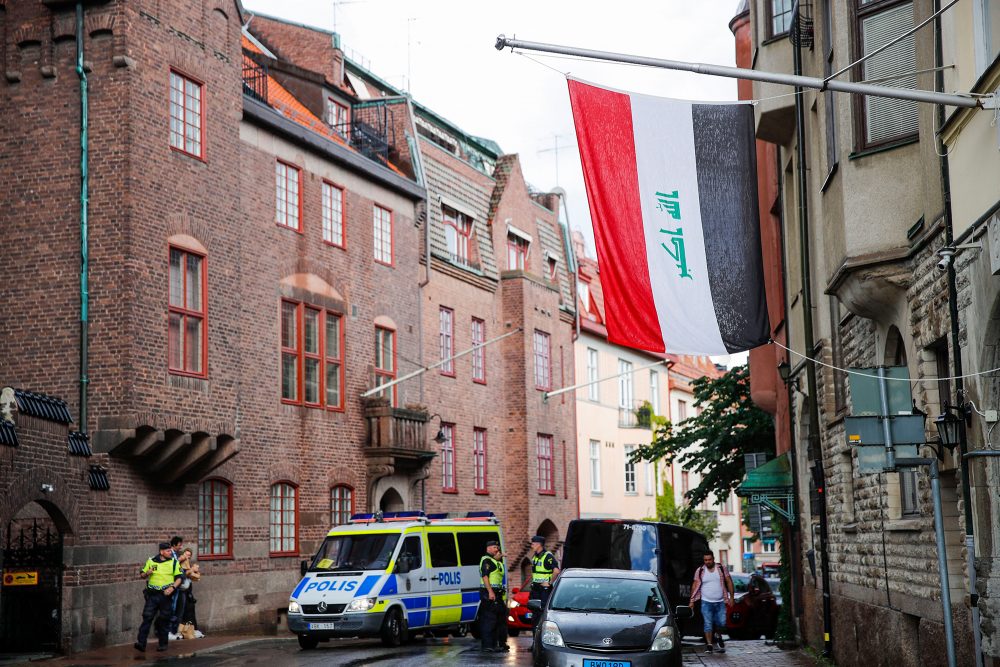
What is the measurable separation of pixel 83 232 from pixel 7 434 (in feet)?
18.6

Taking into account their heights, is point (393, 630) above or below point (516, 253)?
below

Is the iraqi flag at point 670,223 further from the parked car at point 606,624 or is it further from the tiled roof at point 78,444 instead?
the tiled roof at point 78,444

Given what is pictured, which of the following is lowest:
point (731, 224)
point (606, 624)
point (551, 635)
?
point (551, 635)

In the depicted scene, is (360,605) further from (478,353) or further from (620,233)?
(478,353)

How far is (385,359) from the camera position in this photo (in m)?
34.8

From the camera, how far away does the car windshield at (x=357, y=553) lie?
76.1 ft

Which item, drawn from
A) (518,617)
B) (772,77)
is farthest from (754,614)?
(772,77)

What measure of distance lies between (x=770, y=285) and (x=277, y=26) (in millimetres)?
19862

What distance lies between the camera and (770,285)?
2455cm

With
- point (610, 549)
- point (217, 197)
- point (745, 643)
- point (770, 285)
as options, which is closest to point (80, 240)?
point (217, 197)

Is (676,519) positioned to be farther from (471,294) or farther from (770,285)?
(770,285)

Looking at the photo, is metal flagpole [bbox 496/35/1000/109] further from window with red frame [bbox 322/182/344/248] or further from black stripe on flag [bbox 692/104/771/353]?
window with red frame [bbox 322/182/344/248]

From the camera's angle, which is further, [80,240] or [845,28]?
[80,240]

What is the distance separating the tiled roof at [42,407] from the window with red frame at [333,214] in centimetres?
1075
